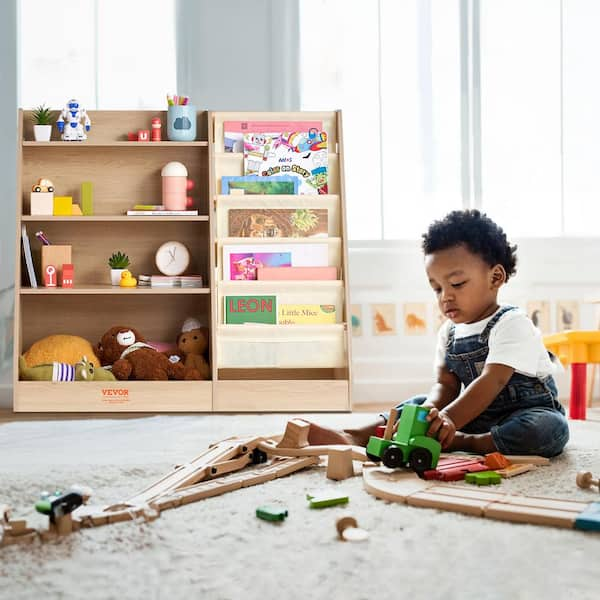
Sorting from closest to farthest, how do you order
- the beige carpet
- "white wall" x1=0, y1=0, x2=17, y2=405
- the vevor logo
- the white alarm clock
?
the beige carpet → the vevor logo → the white alarm clock → "white wall" x1=0, y1=0, x2=17, y2=405

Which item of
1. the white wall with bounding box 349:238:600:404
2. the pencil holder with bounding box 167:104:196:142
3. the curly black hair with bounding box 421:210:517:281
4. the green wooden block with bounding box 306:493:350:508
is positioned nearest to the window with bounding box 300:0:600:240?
the white wall with bounding box 349:238:600:404

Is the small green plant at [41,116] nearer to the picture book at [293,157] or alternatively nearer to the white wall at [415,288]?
the picture book at [293,157]

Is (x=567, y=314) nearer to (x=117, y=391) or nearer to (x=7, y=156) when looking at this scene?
(x=117, y=391)

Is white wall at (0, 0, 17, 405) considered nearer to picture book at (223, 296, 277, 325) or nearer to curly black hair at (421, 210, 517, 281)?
picture book at (223, 296, 277, 325)

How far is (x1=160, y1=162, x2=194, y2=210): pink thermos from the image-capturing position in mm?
2684

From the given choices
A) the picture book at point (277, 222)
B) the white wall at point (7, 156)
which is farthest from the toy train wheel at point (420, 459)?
the white wall at point (7, 156)

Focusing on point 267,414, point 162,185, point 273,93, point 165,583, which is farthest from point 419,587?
point 273,93

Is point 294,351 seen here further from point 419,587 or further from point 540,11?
point 419,587

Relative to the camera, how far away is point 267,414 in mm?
2461

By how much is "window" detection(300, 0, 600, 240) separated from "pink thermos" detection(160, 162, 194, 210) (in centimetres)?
58

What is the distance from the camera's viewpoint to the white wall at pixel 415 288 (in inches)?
117

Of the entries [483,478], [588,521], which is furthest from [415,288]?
[588,521]

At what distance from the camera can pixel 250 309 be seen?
264cm

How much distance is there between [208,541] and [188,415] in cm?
148
